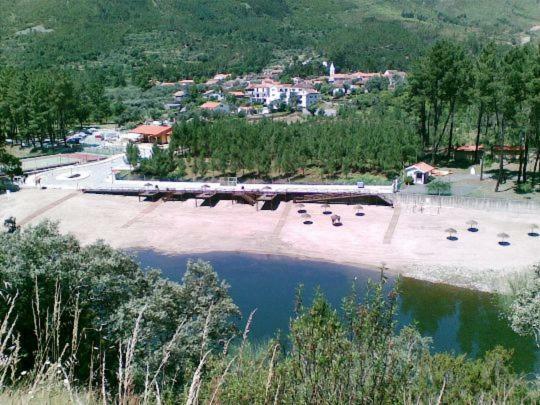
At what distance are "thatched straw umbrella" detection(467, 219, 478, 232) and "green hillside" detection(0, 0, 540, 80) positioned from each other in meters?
82.7

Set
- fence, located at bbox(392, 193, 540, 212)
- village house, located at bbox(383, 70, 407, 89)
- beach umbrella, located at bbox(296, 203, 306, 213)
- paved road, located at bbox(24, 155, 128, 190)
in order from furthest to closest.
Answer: village house, located at bbox(383, 70, 407, 89), paved road, located at bbox(24, 155, 128, 190), beach umbrella, located at bbox(296, 203, 306, 213), fence, located at bbox(392, 193, 540, 212)

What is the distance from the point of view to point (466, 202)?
3644cm

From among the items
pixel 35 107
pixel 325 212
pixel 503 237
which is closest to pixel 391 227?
pixel 325 212

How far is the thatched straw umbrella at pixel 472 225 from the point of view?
32719 mm

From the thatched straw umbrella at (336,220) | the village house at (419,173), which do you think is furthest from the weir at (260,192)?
the thatched straw umbrella at (336,220)

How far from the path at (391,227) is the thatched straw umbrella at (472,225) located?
4488mm

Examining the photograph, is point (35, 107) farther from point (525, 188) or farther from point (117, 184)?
point (525, 188)

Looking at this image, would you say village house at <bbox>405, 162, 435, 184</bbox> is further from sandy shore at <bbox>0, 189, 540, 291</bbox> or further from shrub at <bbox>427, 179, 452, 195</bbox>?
sandy shore at <bbox>0, 189, 540, 291</bbox>

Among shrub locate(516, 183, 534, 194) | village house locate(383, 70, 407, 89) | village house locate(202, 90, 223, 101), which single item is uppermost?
village house locate(383, 70, 407, 89)

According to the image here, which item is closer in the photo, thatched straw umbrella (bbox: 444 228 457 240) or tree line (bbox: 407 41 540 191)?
thatched straw umbrella (bbox: 444 228 457 240)

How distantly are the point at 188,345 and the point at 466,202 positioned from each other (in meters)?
28.0

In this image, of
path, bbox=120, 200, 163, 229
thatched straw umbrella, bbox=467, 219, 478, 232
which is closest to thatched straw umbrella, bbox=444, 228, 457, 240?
thatched straw umbrella, bbox=467, 219, 478, 232

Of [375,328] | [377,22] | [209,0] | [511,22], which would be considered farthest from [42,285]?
[511,22]

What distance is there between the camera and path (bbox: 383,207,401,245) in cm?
3283
